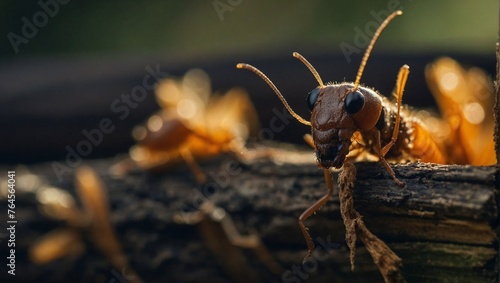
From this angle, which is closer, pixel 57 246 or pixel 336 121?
pixel 336 121

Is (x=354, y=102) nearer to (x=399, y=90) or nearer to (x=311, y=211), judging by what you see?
(x=399, y=90)

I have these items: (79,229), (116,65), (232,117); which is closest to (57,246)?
(79,229)

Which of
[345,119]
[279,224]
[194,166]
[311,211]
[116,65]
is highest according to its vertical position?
[116,65]

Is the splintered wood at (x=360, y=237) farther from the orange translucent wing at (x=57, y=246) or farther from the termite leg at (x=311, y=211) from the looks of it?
the orange translucent wing at (x=57, y=246)

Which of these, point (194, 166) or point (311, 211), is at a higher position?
point (194, 166)

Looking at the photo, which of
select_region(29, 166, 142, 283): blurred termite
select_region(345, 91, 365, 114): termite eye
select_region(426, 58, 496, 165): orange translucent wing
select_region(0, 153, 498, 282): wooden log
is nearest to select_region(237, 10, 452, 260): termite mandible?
select_region(345, 91, 365, 114): termite eye

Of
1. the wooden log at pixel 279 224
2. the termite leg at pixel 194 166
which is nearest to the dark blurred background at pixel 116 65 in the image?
the wooden log at pixel 279 224

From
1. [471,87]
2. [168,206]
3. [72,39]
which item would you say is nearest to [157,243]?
[168,206]
